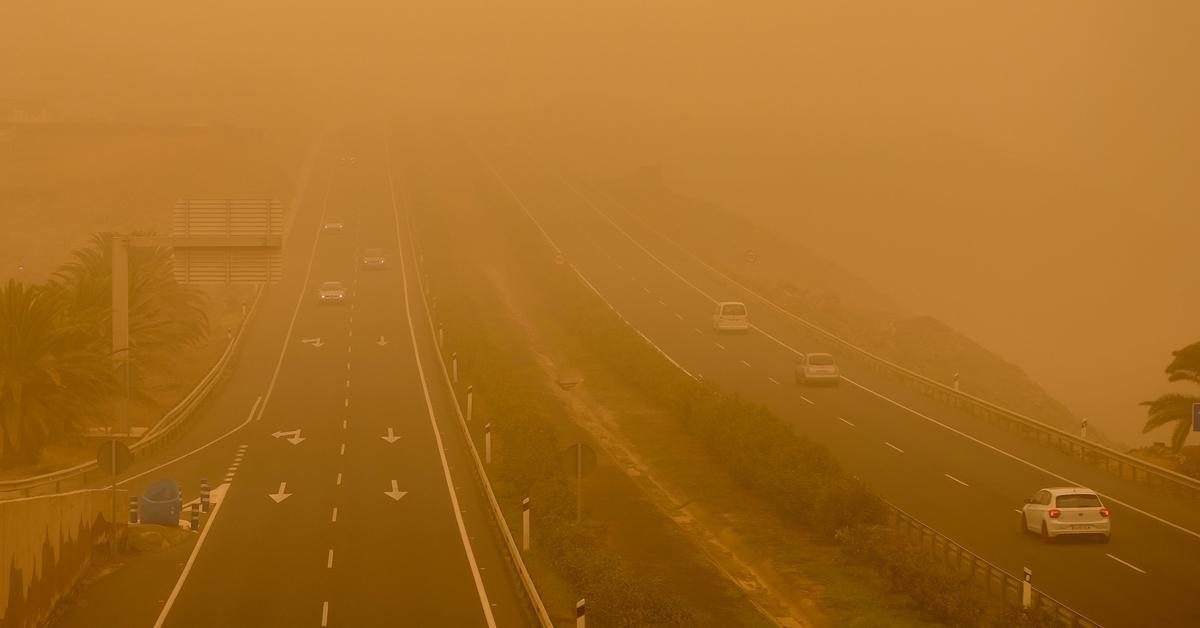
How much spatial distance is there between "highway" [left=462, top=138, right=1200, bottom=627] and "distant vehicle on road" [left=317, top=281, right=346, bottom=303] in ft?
55.0

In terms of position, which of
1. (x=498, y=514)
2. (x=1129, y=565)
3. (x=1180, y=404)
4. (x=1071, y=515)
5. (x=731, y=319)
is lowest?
(x=1129, y=565)

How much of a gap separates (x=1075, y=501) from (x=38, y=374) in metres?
32.3

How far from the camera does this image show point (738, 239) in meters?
117

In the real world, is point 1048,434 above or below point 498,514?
above

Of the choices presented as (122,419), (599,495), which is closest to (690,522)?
(599,495)

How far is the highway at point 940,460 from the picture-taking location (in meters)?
28.1

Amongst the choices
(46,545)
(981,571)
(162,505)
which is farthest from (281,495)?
(981,571)

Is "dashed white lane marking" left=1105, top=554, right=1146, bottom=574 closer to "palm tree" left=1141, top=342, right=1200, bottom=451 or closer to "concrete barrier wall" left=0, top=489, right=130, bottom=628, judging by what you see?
"palm tree" left=1141, top=342, right=1200, bottom=451

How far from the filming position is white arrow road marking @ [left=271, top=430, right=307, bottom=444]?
1833 inches

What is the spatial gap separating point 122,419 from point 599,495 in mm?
22517

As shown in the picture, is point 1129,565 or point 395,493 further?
point 395,493

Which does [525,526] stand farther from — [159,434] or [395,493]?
[159,434]

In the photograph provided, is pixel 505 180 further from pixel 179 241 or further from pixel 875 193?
pixel 179 241

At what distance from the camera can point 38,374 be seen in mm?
40531
